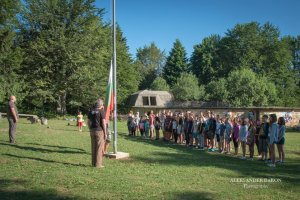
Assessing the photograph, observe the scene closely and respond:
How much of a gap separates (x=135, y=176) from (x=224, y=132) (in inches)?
316

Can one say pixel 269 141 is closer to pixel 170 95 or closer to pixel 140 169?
pixel 140 169

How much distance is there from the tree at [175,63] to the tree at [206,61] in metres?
3.30

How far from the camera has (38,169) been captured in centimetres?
1012

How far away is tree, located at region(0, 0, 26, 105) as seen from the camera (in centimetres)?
3919

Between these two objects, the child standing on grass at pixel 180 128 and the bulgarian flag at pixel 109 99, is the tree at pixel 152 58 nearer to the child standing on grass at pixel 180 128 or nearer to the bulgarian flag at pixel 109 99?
the child standing on grass at pixel 180 128

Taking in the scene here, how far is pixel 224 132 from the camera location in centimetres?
1669

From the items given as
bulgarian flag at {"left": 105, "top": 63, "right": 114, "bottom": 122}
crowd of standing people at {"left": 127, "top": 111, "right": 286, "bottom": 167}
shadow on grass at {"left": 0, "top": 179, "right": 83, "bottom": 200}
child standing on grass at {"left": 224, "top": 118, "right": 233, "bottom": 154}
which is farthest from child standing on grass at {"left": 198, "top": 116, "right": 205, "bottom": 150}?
shadow on grass at {"left": 0, "top": 179, "right": 83, "bottom": 200}

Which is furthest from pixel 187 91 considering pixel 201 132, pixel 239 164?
pixel 239 164

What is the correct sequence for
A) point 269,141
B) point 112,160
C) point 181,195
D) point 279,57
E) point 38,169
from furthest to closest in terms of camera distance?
1. point 279,57
2. point 269,141
3. point 112,160
4. point 38,169
5. point 181,195

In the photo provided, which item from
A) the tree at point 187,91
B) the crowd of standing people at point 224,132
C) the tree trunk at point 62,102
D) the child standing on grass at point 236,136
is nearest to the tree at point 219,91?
the tree at point 187,91

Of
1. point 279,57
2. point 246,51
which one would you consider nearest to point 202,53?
point 246,51

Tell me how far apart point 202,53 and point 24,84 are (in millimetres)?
46846

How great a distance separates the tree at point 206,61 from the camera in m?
75.6

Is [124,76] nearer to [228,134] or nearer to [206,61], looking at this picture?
[206,61]
